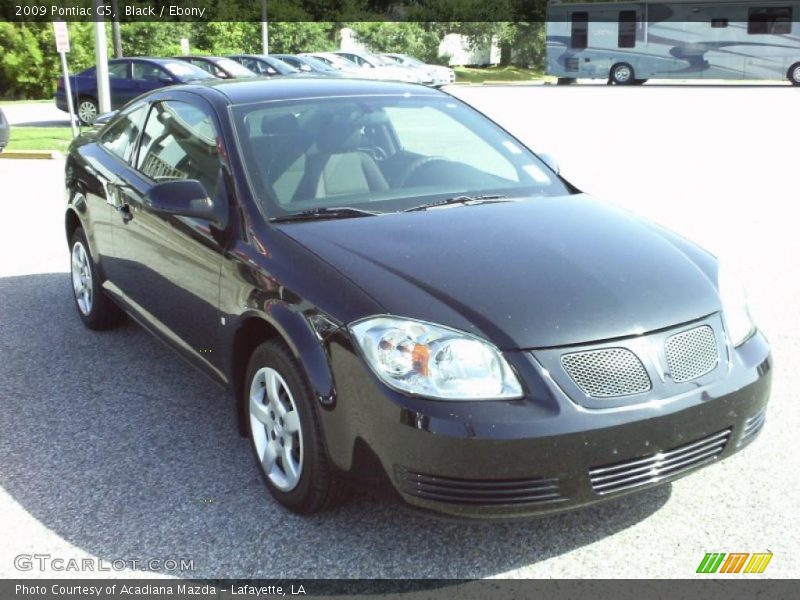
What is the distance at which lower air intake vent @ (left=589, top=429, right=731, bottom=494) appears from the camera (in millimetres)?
2807

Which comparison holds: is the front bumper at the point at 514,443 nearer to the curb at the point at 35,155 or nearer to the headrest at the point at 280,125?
the headrest at the point at 280,125

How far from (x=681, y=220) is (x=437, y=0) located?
46.2 meters

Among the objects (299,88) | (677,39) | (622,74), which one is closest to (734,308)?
(299,88)

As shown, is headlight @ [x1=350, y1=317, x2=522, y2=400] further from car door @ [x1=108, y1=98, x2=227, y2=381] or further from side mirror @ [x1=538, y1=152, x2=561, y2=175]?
side mirror @ [x1=538, y1=152, x2=561, y2=175]

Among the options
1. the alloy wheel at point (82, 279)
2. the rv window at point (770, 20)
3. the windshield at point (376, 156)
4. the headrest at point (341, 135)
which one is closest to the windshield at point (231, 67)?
the alloy wheel at point (82, 279)

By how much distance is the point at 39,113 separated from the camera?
24.7 metres

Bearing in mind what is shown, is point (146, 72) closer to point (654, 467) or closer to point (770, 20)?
point (654, 467)

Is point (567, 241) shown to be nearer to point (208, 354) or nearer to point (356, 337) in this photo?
point (356, 337)

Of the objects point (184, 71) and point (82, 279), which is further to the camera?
point (184, 71)

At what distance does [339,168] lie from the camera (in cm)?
396

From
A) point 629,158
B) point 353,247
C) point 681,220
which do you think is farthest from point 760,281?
point 629,158

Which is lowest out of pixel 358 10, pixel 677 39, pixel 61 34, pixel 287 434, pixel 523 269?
pixel 287 434

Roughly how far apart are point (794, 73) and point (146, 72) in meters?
24.5

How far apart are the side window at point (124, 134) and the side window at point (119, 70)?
15097 millimetres
